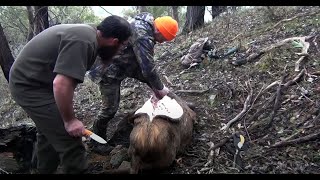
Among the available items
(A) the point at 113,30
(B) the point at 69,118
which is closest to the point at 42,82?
(B) the point at 69,118

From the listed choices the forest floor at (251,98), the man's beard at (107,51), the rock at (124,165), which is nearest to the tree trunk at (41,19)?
the forest floor at (251,98)

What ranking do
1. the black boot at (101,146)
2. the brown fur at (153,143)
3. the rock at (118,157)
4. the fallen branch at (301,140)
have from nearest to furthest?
the brown fur at (153,143)
the fallen branch at (301,140)
the rock at (118,157)
the black boot at (101,146)

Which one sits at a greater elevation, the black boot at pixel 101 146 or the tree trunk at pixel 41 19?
the tree trunk at pixel 41 19

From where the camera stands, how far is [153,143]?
4.00m

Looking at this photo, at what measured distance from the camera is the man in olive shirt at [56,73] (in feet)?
10.9

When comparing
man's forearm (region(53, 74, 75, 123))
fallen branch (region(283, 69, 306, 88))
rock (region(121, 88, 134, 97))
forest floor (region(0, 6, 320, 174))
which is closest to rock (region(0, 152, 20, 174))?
forest floor (region(0, 6, 320, 174))

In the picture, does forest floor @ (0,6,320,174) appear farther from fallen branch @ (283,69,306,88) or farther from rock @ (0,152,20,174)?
rock @ (0,152,20,174)

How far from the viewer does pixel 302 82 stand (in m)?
5.50

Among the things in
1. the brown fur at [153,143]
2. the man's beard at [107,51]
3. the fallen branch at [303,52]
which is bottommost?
the brown fur at [153,143]

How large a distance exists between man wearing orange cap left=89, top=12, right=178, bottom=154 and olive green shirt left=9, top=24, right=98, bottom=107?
1113 mm

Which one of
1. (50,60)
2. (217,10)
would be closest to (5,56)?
(50,60)

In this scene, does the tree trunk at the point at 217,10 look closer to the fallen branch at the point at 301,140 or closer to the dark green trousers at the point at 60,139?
the fallen branch at the point at 301,140

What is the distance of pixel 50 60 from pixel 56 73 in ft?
0.48

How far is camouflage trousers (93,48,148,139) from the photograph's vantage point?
486 cm
